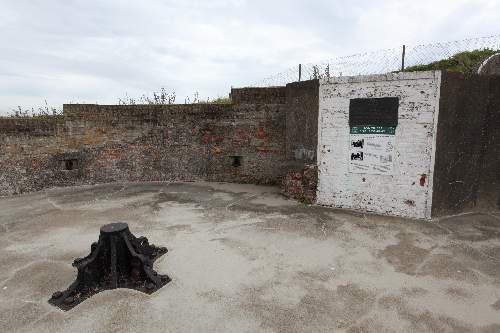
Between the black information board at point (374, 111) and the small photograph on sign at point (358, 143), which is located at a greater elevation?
the black information board at point (374, 111)

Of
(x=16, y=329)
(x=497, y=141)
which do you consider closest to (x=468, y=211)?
(x=497, y=141)

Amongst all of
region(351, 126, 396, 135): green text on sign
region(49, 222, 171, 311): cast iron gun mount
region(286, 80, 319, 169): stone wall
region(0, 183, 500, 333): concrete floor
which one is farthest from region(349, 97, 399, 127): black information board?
region(49, 222, 171, 311): cast iron gun mount

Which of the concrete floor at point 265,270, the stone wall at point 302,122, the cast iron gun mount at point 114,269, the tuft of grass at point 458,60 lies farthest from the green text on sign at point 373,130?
the tuft of grass at point 458,60

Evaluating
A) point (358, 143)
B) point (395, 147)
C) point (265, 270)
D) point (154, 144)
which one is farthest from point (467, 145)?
point (154, 144)

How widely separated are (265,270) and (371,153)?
3.41 m

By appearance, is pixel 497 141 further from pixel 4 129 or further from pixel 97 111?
pixel 4 129

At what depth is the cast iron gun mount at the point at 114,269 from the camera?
3.72 m

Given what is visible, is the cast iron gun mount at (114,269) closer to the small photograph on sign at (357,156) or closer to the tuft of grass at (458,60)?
the small photograph on sign at (357,156)

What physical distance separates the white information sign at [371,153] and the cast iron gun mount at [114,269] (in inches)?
167

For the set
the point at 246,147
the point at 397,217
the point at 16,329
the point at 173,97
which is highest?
the point at 173,97

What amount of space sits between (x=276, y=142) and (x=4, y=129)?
671cm

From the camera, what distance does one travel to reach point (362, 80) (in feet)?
20.2

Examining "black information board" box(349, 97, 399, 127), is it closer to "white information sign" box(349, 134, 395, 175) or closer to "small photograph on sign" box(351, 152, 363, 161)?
"white information sign" box(349, 134, 395, 175)

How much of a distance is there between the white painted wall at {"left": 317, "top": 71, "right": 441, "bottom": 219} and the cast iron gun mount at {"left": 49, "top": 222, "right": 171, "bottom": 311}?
409 centimetres
